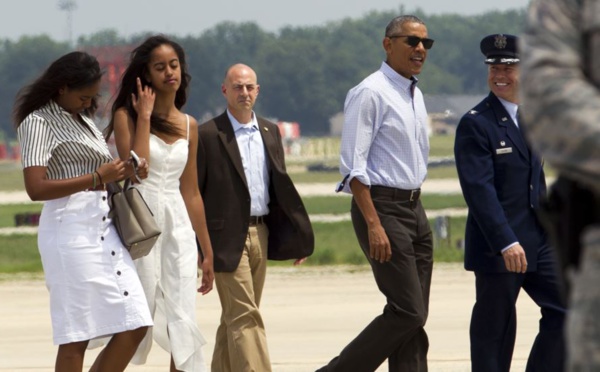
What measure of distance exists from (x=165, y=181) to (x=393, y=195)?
3.81 ft

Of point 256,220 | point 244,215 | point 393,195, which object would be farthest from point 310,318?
point 393,195

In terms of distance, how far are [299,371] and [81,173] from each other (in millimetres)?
2994

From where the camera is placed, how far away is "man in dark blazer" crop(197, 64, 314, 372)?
25.8 ft

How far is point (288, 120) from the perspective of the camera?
177750 mm

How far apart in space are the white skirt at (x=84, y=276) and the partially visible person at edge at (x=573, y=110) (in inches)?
144

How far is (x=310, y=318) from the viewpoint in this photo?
12492 millimetres

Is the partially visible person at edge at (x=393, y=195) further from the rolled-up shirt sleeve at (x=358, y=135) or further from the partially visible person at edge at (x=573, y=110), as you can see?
the partially visible person at edge at (x=573, y=110)

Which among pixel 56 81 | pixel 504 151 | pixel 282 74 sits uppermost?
pixel 56 81

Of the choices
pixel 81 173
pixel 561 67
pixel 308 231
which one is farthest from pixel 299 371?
pixel 561 67

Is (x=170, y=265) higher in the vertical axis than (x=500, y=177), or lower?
lower

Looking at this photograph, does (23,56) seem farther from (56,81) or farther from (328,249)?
(56,81)

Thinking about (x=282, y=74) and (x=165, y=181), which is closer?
(x=165, y=181)

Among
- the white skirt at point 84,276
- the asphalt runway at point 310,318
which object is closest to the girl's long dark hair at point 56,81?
the white skirt at point 84,276

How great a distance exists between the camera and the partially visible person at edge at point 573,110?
2826 millimetres
